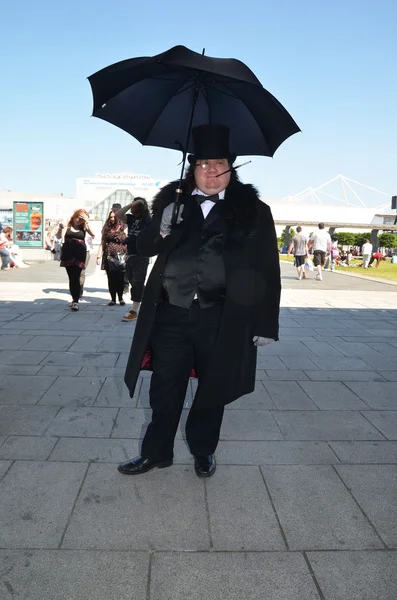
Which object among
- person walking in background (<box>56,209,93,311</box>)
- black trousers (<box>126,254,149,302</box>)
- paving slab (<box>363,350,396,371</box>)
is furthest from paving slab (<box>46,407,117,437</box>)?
person walking in background (<box>56,209,93,311</box>)

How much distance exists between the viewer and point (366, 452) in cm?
327

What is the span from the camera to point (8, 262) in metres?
16.8

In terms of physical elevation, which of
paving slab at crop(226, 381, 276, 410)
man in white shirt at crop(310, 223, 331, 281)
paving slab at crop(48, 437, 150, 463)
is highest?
man in white shirt at crop(310, 223, 331, 281)

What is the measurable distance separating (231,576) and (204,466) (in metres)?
0.87

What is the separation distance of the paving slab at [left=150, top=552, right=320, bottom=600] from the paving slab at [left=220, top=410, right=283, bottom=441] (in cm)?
129

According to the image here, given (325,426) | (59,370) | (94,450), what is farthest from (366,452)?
(59,370)

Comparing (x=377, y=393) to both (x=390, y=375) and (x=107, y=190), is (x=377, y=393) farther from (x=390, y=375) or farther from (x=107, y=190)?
(x=107, y=190)

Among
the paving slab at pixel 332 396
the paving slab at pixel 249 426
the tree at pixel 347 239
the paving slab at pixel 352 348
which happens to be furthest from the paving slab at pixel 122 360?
the tree at pixel 347 239

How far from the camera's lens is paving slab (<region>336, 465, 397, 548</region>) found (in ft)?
8.02

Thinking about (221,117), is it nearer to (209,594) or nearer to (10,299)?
(209,594)

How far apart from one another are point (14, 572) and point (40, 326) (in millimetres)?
5298

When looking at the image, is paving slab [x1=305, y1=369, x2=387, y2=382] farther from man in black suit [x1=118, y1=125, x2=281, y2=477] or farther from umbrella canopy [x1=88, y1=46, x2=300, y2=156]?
umbrella canopy [x1=88, y1=46, x2=300, y2=156]

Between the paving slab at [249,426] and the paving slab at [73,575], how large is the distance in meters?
1.44

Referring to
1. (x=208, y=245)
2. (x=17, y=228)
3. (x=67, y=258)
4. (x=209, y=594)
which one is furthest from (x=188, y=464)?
(x=17, y=228)
